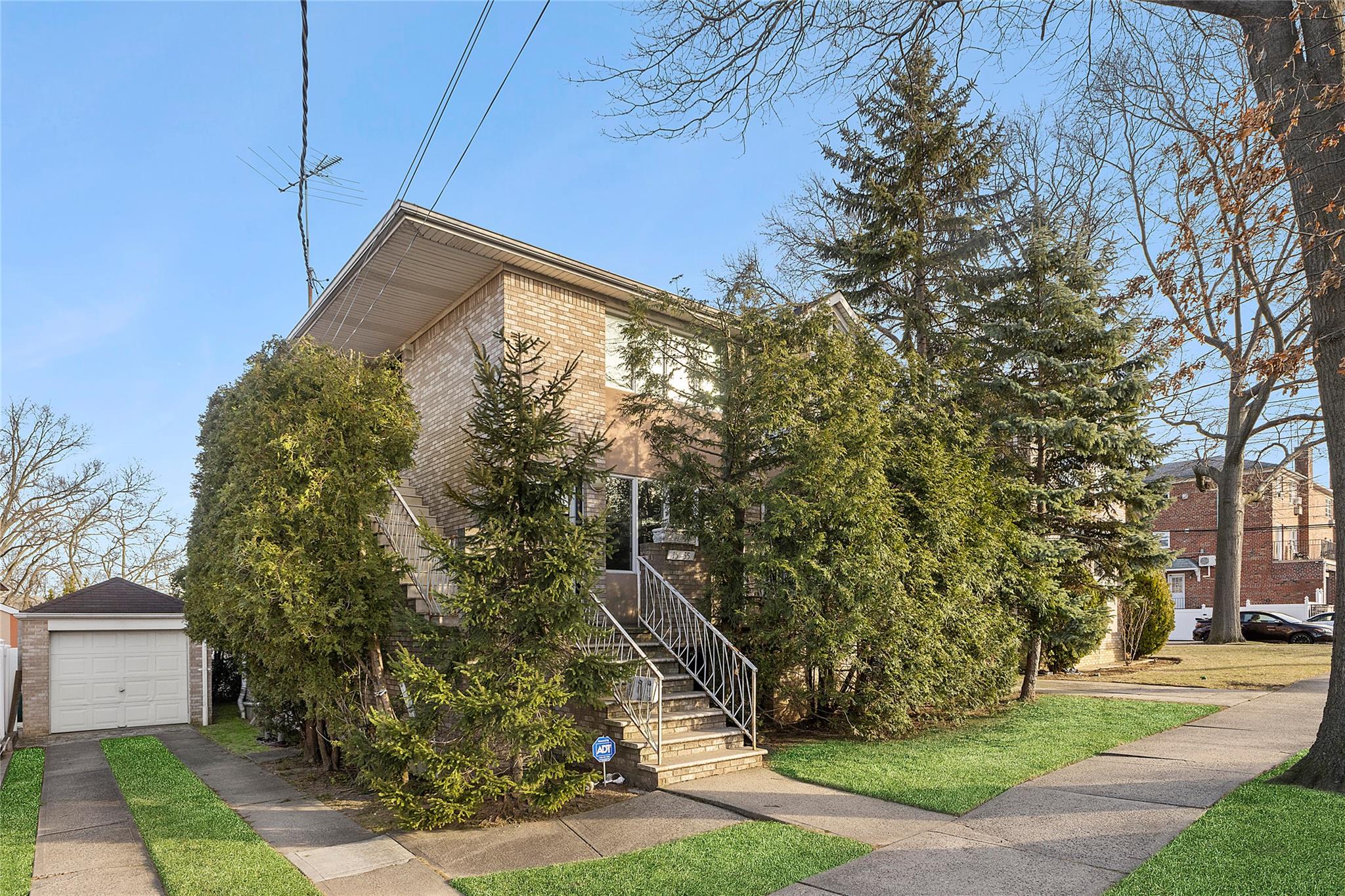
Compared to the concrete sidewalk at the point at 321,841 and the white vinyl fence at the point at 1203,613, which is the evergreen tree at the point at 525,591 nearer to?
the concrete sidewalk at the point at 321,841

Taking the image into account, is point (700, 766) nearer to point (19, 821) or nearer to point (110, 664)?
point (19, 821)

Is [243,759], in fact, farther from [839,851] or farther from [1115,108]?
[1115,108]

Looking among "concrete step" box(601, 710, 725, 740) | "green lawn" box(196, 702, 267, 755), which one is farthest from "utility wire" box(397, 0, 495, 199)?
"green lawn" box(196, 702, 267, 755)

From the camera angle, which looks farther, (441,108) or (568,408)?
(568,408)

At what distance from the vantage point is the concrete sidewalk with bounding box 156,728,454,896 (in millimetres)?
5715

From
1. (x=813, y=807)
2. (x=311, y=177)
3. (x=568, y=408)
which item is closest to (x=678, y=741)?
(x=813, y=807)

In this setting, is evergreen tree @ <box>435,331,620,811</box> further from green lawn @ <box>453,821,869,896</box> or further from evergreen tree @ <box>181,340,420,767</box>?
evergreen tree @ <box>181,340,420,767</box>

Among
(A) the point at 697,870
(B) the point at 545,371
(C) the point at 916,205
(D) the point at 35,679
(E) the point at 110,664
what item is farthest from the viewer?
(C) the point at 916,205

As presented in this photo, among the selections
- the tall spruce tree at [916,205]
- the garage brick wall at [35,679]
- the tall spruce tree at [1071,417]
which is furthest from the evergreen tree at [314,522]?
the tall spruce tree at [916,205]

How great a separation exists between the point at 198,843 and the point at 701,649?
5.53 metres

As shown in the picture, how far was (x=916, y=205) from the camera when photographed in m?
17.9

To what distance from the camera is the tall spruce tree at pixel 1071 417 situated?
12.9 m

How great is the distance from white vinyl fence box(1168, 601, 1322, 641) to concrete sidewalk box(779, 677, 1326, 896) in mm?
28238

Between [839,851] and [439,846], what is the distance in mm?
3182
